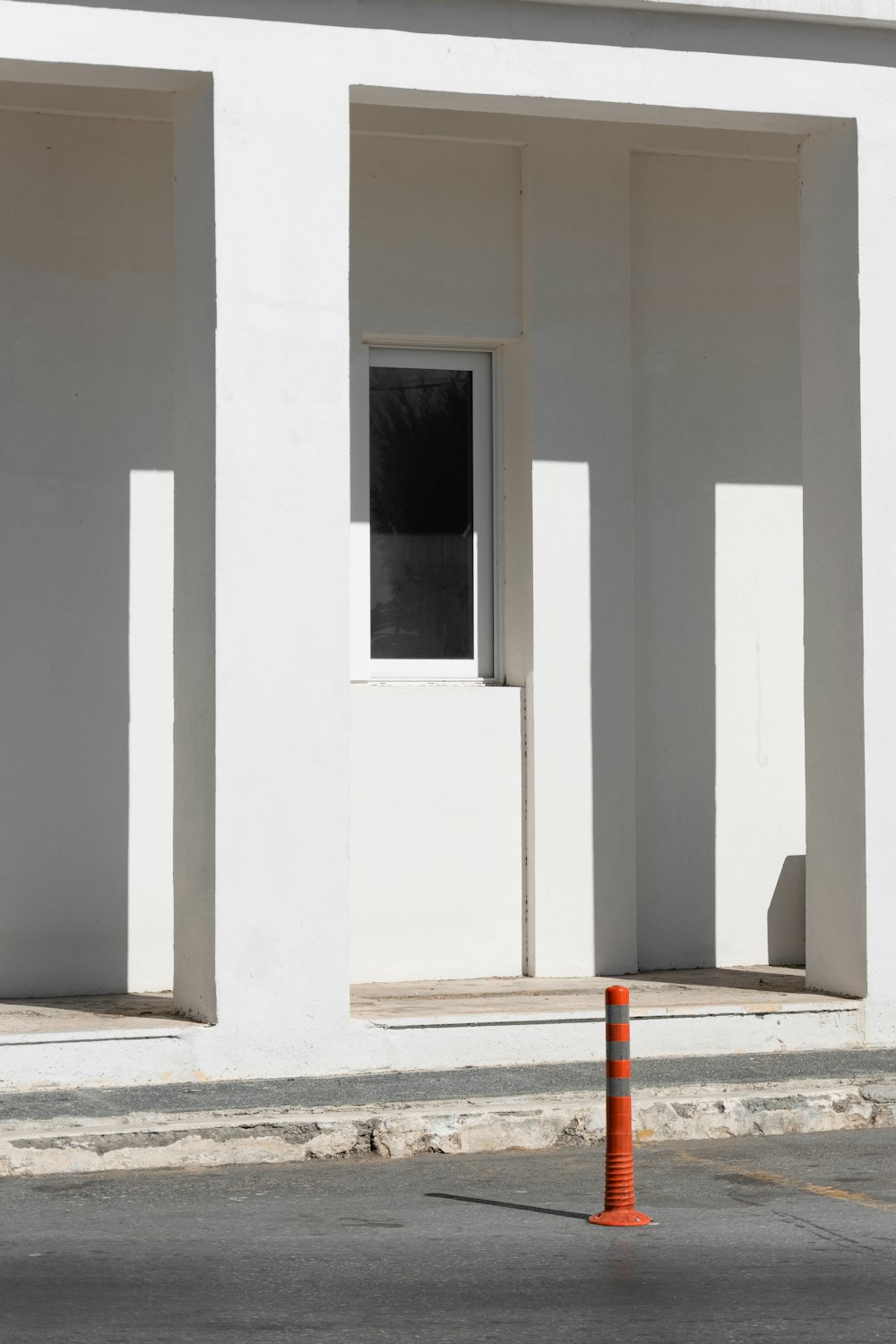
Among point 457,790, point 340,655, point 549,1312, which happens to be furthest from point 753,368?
point 549,1312

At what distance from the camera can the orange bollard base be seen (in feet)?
23.0

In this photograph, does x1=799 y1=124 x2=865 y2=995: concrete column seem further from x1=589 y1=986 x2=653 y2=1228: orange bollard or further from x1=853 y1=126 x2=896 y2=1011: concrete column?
x1=589 y1=986 x2=653 y2=1228: orange bollard

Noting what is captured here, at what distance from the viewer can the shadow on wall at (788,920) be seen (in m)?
11.5

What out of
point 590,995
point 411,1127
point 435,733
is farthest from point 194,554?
point 590,995

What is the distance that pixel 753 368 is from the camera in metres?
11.6

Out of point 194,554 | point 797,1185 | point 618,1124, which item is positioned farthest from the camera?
point 194,554

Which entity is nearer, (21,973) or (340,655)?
(340,655)

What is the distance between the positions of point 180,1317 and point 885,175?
22.3 ft

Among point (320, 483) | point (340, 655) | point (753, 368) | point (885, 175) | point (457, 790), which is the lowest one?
point (457, 790)

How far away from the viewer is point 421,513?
11141 millimetres

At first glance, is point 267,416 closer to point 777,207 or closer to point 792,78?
point 792,78

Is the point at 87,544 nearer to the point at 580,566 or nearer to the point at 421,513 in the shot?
the point at 421,513

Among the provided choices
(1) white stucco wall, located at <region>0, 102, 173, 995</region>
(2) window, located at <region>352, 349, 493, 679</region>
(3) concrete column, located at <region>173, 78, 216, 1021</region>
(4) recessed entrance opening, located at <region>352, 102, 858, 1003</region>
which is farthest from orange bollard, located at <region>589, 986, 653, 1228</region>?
(2) window, located at <region>352, 349, 493, 679</region>

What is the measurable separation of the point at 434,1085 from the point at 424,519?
11.7 ft
